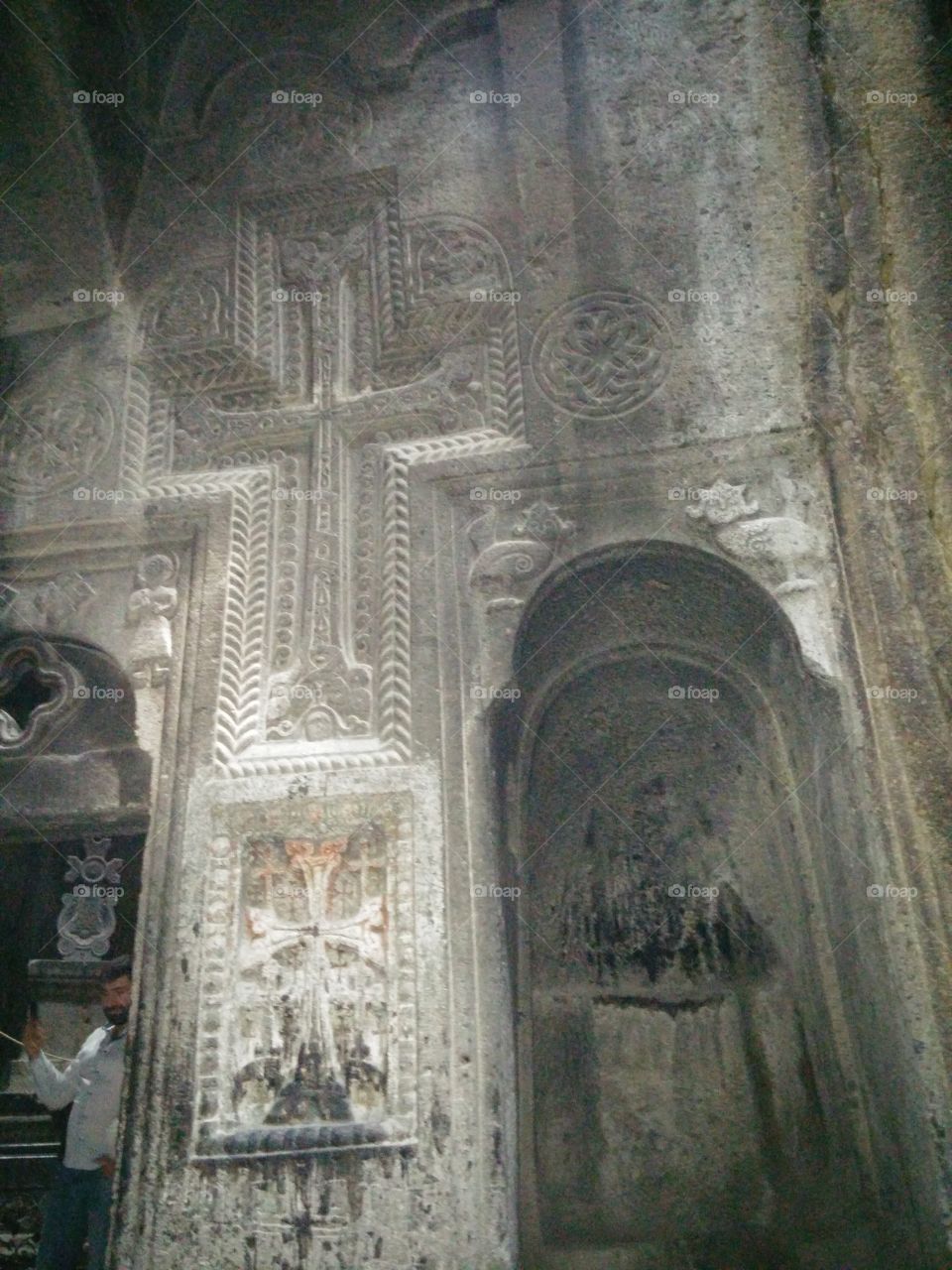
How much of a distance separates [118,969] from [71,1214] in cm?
82

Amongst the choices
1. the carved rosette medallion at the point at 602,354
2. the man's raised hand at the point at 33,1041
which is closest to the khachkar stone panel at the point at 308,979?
the man's raised hand at the point at 33,1041

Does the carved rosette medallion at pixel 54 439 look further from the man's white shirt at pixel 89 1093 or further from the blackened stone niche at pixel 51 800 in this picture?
the man's white shirt at pixel 89 1093

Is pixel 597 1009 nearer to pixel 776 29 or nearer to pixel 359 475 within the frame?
pixel 359 475

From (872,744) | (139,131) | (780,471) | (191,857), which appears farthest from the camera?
(139,131)

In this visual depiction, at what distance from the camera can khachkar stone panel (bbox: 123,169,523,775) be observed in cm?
351

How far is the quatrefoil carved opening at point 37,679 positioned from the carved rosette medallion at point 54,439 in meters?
0.70

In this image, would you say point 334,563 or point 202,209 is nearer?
point 334,563

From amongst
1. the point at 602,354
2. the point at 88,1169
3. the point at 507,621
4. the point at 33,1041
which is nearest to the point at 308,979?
the point at 88,1169

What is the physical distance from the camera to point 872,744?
3.07 m

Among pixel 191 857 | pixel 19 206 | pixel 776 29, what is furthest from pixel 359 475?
pixel 776 29

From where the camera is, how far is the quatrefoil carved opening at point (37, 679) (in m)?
3.82

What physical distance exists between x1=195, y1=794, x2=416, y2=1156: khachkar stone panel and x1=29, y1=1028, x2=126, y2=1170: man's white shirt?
56 cm

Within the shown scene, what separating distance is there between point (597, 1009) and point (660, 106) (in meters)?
3.78

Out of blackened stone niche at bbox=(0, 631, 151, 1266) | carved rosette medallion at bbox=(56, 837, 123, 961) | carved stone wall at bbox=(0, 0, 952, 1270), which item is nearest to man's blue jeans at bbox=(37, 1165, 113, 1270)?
blackened stone niche at bbox=(0, 631, 151, 1266)
